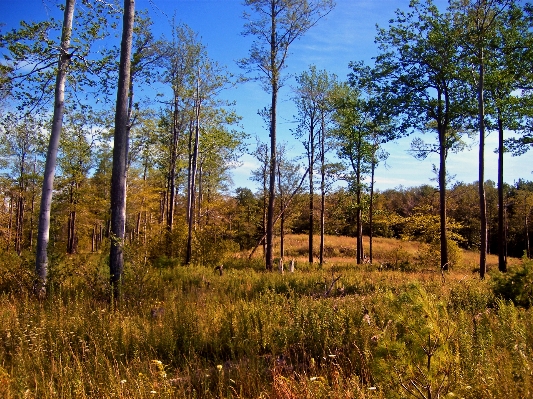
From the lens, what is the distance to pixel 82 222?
3112 cm

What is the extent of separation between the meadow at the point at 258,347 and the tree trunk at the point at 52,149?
46 cm

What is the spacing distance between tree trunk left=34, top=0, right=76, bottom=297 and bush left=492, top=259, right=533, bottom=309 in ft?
29.7

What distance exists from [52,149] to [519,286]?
992cm

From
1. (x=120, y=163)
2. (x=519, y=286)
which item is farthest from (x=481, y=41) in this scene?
(x=120, y=163)

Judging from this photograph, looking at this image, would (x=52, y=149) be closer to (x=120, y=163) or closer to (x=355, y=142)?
(x=120, y=163)

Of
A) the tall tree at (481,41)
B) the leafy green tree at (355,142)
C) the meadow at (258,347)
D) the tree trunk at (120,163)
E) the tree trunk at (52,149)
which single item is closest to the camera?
the meadow at (258,347)

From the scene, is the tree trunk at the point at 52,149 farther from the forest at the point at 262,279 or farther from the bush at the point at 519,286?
the bush at the point at 519,286

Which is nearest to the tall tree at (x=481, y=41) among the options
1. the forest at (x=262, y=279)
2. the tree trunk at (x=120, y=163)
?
the forest at (x=262, y=279)

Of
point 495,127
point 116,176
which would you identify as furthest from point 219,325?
point 495,127

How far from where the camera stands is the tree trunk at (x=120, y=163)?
7.07 metres

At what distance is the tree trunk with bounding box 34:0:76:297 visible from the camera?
7402 millimetres

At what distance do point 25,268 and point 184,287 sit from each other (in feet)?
12.1

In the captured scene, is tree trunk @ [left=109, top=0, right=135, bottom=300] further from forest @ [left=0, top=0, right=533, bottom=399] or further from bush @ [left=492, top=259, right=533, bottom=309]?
bush @ [left=492, top=259, right=533, bottom=309]

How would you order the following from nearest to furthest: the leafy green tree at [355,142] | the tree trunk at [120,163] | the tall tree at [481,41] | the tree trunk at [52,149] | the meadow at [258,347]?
the meadow at [258,347], the tree trunk at [120,163], the tree trunk at [52,149], the tall tree at [481,41], the leafy green tree at [355,142]
